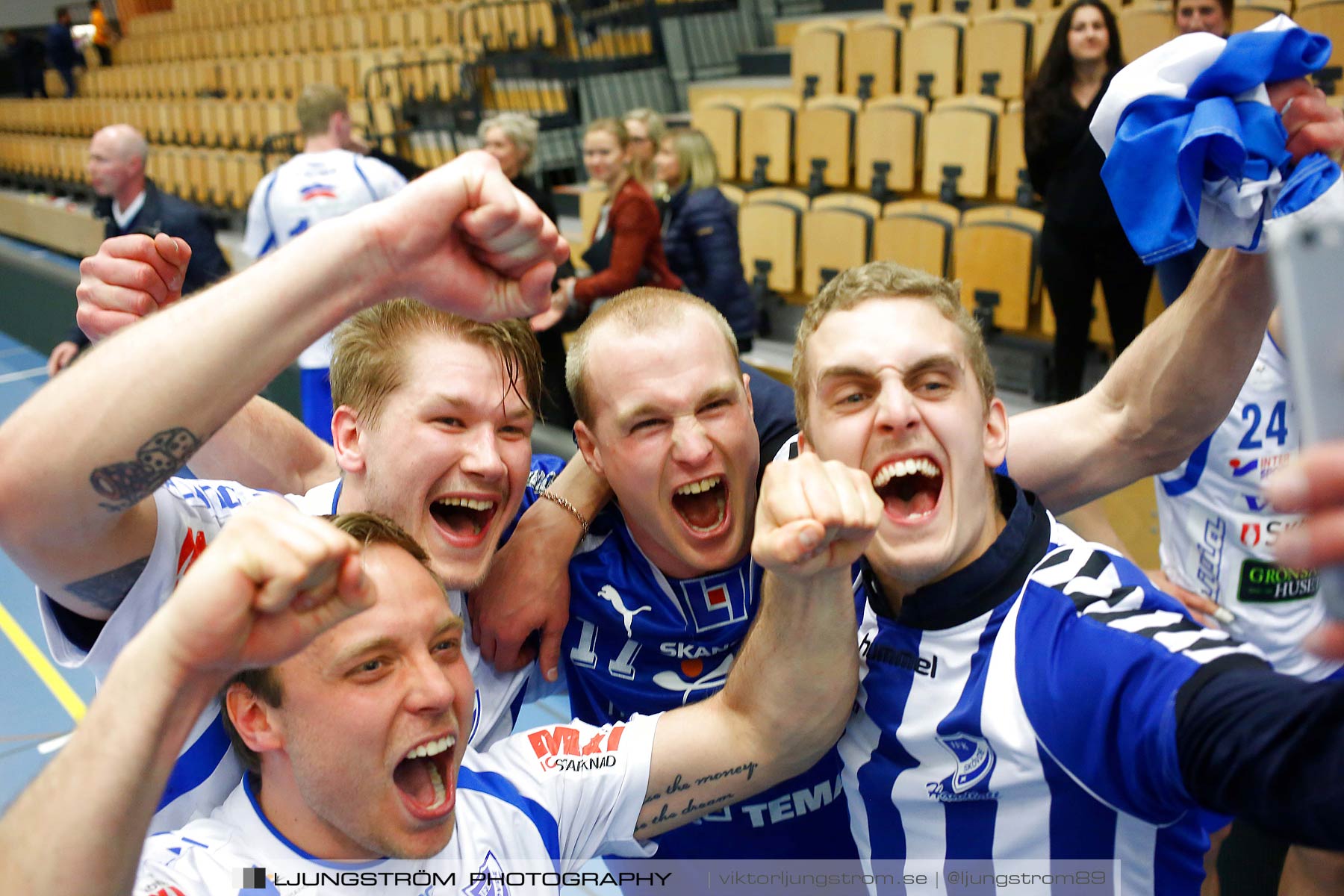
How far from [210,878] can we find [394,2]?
1389cm

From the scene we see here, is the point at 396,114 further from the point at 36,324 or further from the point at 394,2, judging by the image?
the point at 36,324

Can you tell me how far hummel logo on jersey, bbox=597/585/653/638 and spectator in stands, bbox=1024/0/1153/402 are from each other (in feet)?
11.9

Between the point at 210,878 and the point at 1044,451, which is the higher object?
the point at 1044,451

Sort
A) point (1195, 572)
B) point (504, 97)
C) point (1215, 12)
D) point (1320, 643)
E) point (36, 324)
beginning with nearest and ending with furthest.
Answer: point (1320, 643) → point (1195, 572) → point (1215, 12) → point (36, 324) → point (504, 97)

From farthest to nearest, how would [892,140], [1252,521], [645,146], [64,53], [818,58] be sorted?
[64,53] < [818,58] < [892,140] < [645,146] < [1252,521]

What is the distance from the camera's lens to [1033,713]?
150 cm

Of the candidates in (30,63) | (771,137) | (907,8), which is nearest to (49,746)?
(771,137)

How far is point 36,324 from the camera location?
9.66 metres

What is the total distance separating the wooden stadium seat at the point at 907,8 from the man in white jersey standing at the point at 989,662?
23.3 ft

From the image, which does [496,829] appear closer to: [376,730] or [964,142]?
[376,730]

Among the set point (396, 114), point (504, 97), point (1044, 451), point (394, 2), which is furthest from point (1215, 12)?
point (394, 2)

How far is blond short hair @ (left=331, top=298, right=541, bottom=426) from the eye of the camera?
1.96 m

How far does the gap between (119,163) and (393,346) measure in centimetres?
540

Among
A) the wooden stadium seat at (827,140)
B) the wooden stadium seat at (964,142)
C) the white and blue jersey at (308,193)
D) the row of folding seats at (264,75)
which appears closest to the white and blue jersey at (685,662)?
the white and blue jersey at (308,193)
